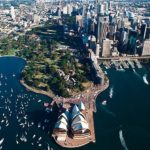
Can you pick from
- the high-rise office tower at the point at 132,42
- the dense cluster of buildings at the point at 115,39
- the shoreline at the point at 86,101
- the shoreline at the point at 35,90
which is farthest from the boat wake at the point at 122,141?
the high-rise office tower at the point at 132,42

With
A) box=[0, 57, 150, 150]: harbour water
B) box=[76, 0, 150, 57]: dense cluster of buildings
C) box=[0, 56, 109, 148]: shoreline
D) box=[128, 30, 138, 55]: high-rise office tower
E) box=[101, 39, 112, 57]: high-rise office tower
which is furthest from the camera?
box=[128, 30, 138, 55]: high-rise office tower

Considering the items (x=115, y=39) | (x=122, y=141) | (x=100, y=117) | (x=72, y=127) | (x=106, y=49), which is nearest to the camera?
(x=122, y=141)

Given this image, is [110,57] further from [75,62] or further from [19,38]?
[19,38]

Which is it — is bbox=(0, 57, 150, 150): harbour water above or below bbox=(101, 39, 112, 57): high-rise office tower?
below

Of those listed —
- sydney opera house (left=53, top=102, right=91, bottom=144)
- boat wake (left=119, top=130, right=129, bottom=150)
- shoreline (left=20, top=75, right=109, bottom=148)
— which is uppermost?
sydney opera house (left=53, top=102, right=91, bottom=144)

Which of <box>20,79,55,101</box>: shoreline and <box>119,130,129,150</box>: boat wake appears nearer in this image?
<box>119,130,129,150</box>: boat wake

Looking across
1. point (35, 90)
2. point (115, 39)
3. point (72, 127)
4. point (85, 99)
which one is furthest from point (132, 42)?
point (72, 127)

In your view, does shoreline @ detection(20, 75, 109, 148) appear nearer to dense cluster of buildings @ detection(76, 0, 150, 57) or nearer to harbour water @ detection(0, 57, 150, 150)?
harbour water @ detection(0, 57, 150, 150)

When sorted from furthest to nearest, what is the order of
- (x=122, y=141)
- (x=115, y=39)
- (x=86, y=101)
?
(x=115, y=39)
(x=86, y=101)
(x=122, y=141)

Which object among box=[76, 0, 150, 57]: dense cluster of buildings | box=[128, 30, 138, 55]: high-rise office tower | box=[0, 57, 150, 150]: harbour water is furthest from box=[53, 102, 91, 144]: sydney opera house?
box=[128, 30, 138, 55]: high-rise office tower

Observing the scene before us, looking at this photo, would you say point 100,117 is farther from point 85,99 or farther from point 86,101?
point 85,99

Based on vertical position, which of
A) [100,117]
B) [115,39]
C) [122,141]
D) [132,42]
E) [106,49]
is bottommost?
[122,141]
